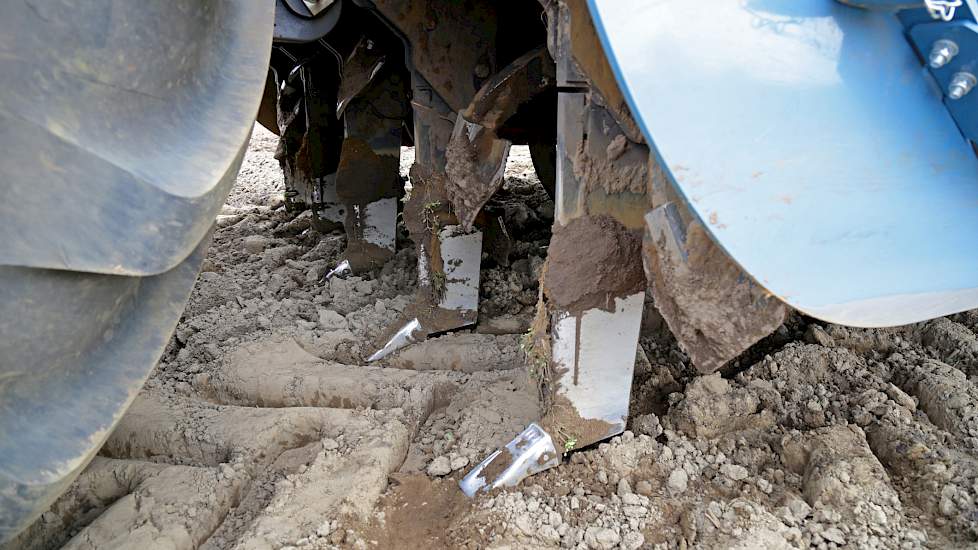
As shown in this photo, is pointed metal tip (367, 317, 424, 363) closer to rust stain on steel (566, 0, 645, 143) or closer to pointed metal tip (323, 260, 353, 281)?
pointed metal tip (323, 260, 353, 281)

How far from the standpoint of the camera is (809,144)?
985mm

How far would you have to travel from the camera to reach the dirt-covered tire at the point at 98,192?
732mm

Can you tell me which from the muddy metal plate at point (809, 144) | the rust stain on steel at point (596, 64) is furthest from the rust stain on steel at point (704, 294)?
the rust stain on steel at point (596, 64)

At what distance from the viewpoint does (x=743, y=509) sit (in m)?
1.53

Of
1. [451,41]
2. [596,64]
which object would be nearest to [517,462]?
[596,64]

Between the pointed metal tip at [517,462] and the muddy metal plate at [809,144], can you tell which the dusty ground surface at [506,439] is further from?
the muddy metal plate at [809,144]

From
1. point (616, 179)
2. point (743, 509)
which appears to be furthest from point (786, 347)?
point (616, 179)

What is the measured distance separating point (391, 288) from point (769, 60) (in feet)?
7.27

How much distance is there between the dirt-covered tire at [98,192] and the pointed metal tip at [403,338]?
4.75 ft

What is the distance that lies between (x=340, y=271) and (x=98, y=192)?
93.1 inches

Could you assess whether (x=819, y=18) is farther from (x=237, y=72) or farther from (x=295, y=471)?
(x=295, y=471)

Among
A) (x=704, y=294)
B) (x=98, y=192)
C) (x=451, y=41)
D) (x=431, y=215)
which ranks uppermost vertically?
(x=451, y=41)

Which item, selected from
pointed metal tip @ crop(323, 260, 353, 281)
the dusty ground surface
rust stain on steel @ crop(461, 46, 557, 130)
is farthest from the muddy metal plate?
pointed metal tip @ crop(323, 260, 353, 281)

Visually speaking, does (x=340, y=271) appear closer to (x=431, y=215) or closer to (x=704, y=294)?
(x=431, y=215)
